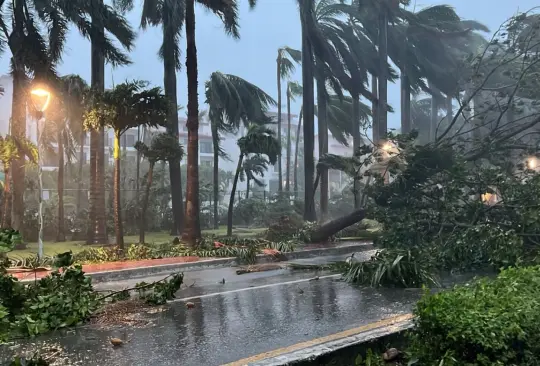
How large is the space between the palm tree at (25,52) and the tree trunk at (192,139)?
3738 millimetres

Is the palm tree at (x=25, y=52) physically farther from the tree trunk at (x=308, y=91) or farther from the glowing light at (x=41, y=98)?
the tree trunk at (x=308, y=91)

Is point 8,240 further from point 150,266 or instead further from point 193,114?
point 193,114

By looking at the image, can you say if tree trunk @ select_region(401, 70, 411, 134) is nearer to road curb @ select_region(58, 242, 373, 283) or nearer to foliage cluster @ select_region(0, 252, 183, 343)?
road curb @ select_region(58, 242, 373, 283)

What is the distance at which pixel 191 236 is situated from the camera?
1488 cm

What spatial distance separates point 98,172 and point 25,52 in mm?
4557

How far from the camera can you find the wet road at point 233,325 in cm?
494

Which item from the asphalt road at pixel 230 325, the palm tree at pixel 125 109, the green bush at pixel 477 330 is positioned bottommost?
the asphalt road at pixel 230 325

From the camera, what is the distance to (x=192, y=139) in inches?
600

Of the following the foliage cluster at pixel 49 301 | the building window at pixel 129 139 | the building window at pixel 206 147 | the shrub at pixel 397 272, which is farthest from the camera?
the building window at pixel 206 147

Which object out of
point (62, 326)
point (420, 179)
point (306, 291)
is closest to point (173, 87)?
point (420, 179)

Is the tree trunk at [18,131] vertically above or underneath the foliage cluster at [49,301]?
above

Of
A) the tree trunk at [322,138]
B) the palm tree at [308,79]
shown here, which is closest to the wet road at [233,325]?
the tree trunk at [322,138]

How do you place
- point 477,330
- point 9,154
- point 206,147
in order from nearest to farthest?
point 477,330
point 9,154
point 206,147

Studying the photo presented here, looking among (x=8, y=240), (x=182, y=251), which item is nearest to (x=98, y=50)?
(x=182, y=251)
